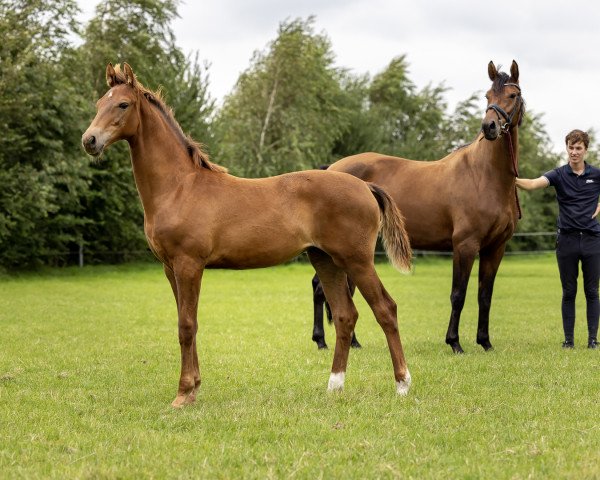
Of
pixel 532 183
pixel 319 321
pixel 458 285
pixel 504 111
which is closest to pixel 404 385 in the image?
pixel 458 285

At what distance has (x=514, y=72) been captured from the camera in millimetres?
8594

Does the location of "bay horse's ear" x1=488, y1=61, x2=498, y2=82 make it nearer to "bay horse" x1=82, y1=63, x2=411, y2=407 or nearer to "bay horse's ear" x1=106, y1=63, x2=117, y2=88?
"bay horse" x1=82, y1=63, x2=411, y2=407

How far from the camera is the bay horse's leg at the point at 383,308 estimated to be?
20.2 feet

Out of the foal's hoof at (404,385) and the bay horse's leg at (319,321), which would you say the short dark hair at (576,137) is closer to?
the bay horse's leg at (319,321)

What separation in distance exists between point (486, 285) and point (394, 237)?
3248 mm

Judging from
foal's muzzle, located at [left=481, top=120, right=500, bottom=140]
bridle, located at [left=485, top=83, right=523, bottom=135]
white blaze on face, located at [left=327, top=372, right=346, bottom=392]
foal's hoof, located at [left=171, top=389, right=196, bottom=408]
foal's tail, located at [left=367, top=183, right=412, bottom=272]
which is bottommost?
foal's hoof, located at [left=171, top=389, right=196, bottom=408]

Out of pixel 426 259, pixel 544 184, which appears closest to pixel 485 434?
pixel 544 184

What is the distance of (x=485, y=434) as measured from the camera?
4848 millimetres

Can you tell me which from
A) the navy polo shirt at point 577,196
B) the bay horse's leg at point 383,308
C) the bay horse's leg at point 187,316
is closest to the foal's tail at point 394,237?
the bay horse's leg at point 383,308

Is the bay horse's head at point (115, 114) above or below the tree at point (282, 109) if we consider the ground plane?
below

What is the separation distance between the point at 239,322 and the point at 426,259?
23.8 meters

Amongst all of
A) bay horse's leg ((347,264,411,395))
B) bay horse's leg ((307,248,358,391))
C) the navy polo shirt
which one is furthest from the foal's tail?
the navy polo shirt

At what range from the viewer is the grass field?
421 centimetres

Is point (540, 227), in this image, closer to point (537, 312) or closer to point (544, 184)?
point (537, 312)
